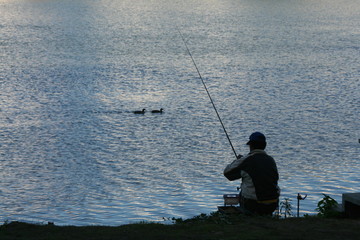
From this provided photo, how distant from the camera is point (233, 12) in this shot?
241ft

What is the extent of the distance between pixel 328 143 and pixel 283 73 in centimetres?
1293

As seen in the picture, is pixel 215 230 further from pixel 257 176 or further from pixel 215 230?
pixel 257 176

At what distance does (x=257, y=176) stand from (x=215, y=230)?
37.4 inches

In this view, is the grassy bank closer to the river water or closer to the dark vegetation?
the dark vegetation

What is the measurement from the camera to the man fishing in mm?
7941

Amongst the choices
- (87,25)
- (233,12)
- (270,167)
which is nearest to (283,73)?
(270,167)

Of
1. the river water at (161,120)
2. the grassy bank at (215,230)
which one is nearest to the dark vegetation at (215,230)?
the grassy bank at (215,230)

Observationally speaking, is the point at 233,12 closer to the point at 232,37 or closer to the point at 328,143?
the point at 232,37

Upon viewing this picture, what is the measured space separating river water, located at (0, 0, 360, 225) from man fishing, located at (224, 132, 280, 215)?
3.64 meters

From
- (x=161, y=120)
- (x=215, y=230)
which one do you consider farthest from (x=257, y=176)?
(x=161, y=120)

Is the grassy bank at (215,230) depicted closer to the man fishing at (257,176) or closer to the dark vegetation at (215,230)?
the dark vegetation at (215,230)

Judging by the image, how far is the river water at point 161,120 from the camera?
43.0 feet

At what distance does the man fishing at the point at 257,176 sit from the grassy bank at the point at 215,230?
0.73ft

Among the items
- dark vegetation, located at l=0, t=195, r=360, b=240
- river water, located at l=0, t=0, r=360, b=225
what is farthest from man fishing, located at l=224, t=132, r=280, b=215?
river water, located at l=0, t=0, r=360, b=225
